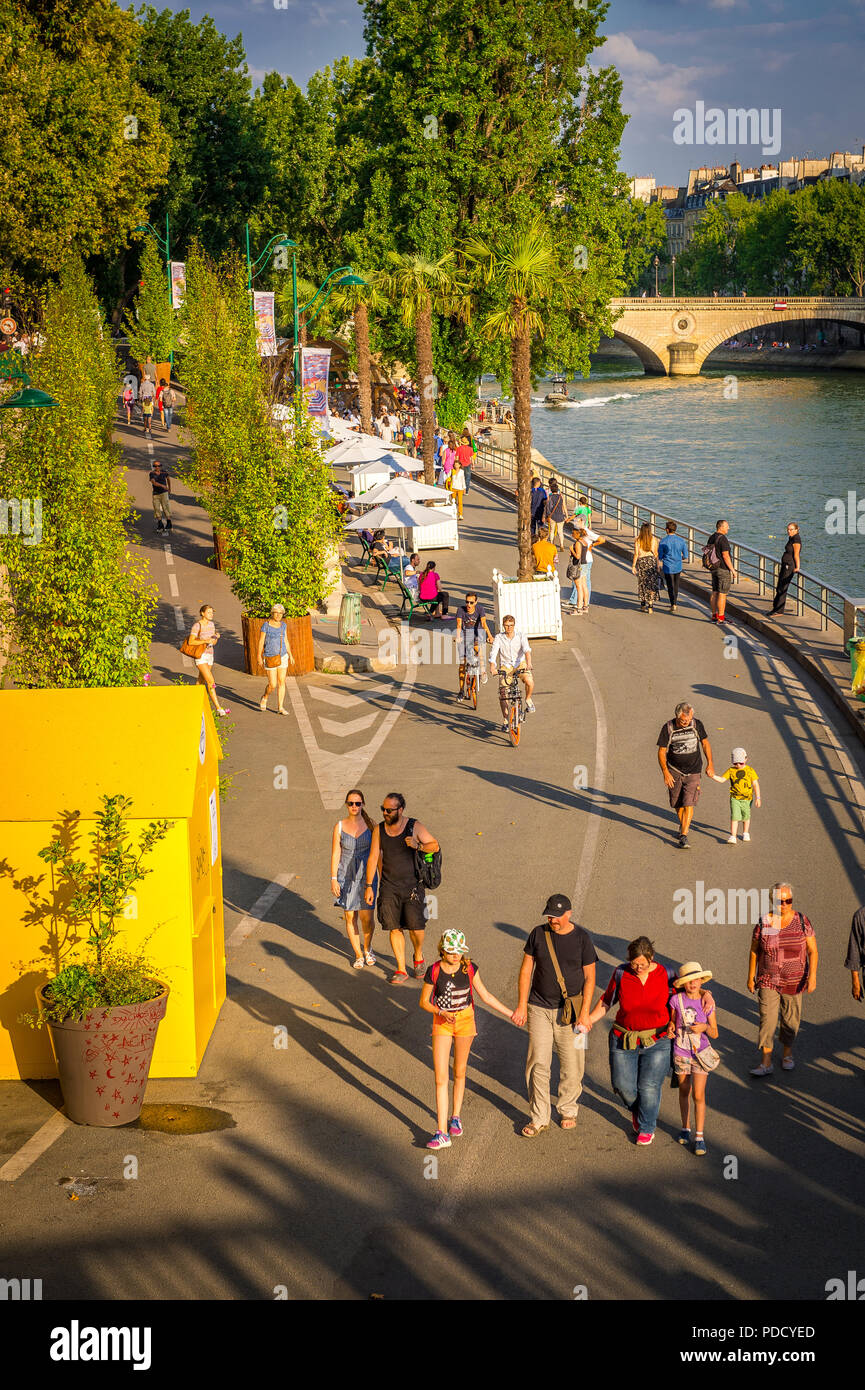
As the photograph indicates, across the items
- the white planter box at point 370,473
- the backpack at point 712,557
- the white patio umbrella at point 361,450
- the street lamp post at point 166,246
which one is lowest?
the backpack at point 712,557

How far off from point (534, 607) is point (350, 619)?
10.2 ft

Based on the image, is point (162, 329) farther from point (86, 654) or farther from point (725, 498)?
point (86, 654)

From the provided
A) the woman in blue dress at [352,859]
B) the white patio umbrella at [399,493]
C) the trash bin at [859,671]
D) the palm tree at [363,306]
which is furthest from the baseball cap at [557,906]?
the palm tree at [363,306]

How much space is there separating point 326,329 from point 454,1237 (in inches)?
1800

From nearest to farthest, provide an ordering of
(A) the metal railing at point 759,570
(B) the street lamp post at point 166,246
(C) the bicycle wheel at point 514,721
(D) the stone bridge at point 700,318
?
(C) the bicycle wheel at point 514,721 → (A) the metal railing at point 759,570 → (B) the street lamp post at point 166,246 → (D) the stone bridge at point 700,318

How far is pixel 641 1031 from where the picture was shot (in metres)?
8.31

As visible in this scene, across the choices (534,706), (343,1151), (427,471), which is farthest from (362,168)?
(343,1151)

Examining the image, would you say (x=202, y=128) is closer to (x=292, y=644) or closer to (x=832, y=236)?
(x=292, y=644)

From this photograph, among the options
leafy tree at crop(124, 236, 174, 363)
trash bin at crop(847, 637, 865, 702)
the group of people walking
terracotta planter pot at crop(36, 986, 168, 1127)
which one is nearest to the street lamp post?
leafy tree at crop(124, 236, 174, 363)

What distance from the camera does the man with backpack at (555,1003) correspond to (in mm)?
8484

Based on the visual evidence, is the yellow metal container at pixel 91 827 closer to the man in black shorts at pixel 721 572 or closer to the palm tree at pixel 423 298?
the man in black shorts at pixel 721 572

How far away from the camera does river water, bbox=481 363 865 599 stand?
47719mm

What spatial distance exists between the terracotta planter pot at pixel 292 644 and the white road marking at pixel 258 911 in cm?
834

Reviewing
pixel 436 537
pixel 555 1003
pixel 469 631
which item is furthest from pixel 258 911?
pixel 436 537
